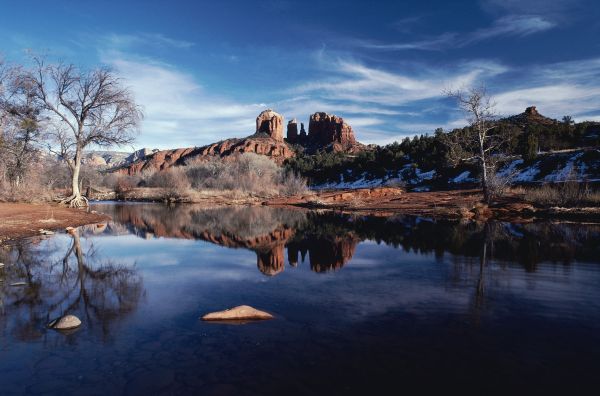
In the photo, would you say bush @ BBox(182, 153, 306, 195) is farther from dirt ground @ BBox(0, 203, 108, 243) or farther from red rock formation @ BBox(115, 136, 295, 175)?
red rock formation @ BBox(115, 136, 295, 175)

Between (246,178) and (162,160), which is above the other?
(162,160)

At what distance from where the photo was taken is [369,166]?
74.8 meters

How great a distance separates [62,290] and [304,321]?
180 inches

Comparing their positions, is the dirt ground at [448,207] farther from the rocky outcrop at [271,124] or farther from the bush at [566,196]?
the rocky outcrop at [271,124]

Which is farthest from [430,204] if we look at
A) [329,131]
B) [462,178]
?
[329,131]

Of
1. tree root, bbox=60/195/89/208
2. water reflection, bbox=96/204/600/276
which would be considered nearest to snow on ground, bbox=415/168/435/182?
water reflection, bbox=96/204/600/276

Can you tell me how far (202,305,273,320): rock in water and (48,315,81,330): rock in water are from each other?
5.61 feet

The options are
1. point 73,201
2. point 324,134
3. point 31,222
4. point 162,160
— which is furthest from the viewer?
point 162,160

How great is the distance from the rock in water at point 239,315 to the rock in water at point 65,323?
1711 mm

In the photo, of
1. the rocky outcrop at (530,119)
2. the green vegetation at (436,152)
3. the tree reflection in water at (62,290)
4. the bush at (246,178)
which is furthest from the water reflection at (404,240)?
the rocky outcrop at (530,119)

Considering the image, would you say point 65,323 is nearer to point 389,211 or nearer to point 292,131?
point 389,211

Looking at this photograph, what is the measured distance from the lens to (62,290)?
700 centimetres

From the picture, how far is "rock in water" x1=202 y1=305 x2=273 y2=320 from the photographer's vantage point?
5676mm

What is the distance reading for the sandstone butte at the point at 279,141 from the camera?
14588 centimetres
